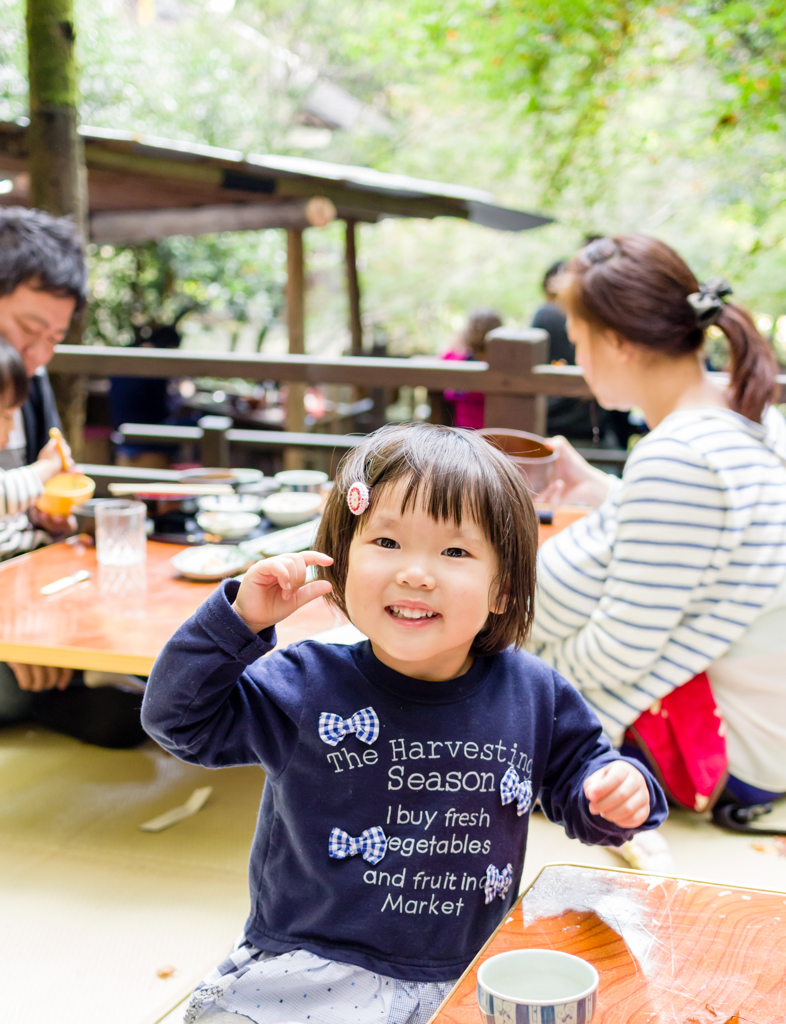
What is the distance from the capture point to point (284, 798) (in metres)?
1.51

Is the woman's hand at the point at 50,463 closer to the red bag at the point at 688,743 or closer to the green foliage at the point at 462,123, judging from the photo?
the red bag at the point at 688,743

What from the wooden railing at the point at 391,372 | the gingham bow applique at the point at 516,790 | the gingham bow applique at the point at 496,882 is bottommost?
the gingham bow applique at the point at 496,882

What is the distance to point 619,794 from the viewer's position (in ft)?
4.51

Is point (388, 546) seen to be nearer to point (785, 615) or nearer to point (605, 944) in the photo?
point (605, 944)

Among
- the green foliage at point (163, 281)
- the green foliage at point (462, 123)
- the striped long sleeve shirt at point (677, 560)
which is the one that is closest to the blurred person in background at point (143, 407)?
the green foliage at point (163, 281)

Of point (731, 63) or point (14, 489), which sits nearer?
point (14, 489)

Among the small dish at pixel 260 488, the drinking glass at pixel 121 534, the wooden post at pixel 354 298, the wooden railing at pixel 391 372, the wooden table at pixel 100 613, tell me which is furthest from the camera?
the wooden post at pixel 354 298

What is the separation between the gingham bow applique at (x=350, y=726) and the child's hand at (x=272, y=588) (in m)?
0.18

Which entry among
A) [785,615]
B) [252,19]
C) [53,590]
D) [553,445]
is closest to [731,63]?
[553,445]

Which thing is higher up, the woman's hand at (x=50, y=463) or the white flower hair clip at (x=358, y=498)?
the white flower hair clip at (x=358, y=498)

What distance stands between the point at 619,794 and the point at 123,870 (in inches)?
61.7

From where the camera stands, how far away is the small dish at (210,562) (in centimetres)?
270

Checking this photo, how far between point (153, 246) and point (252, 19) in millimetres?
7278

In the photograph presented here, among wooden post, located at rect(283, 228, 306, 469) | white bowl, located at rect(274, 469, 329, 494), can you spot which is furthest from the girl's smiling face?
wooden post, located at rect(283, 228, 306, 469)
